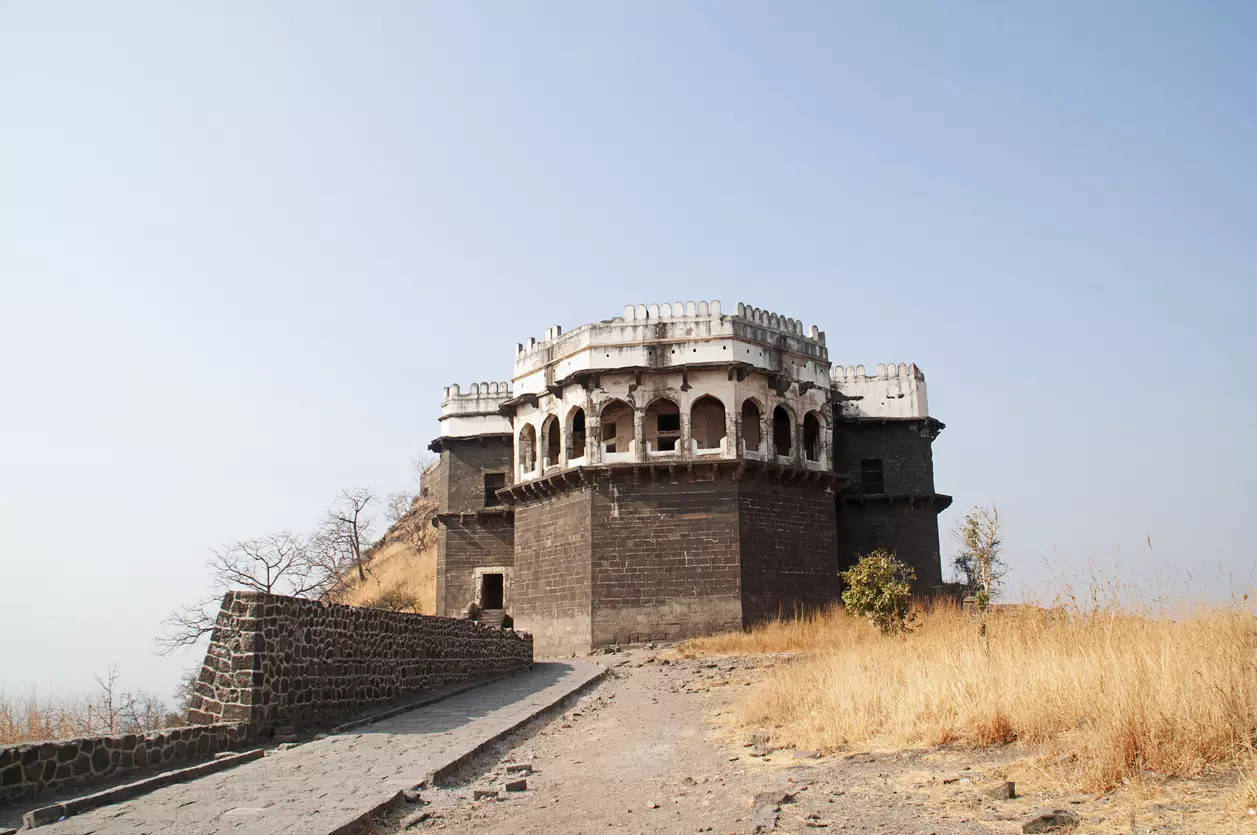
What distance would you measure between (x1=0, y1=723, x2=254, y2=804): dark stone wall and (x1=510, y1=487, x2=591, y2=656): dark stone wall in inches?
610

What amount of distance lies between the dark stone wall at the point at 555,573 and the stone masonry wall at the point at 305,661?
8.97 metres

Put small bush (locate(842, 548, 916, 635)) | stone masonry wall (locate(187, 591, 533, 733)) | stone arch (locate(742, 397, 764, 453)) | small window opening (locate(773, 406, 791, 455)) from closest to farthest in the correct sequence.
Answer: stone masonry wall (locate(187, 591, 533, 733)) < small bush (locate(842, 548, 916, 635)) < stone arch (locate(742, 397, 764, 453)) < small window opening (locate(773, 406, 791, 455))

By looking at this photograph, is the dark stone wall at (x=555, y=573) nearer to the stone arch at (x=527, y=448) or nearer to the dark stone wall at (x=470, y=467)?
the stone arch at (x=527, y=448)

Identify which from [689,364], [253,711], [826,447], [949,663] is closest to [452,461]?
[689,364]

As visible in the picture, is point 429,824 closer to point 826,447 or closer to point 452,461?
point 826,447

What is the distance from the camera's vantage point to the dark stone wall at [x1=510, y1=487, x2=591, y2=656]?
24609mm

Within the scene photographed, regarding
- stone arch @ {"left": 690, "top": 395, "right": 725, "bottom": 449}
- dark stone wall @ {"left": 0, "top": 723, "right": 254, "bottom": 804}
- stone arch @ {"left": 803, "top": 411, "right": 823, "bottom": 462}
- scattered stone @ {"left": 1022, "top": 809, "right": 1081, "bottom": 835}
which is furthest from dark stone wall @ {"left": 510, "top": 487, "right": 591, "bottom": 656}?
scattered stone @ {"left": 1022, "top": 809, "right": 1081, "bottom": 835}

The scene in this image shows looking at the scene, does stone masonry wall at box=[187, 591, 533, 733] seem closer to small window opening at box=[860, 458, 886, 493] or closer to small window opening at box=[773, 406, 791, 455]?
small window opening at box=[773, 406, 791, 455]

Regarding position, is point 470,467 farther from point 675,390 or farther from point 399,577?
point 399,577

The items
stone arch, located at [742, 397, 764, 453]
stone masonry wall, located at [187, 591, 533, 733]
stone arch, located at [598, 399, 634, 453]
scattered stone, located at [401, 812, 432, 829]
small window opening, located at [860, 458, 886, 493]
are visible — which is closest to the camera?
scattered stone, located at [401, 812, 432, 829]

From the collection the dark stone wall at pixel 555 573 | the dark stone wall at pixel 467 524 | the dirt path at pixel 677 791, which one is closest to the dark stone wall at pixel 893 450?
the dark stone wall at pixel 555 573

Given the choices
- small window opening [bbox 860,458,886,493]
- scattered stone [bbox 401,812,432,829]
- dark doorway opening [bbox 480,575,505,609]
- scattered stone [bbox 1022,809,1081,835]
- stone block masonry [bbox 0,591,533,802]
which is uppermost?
small window opening [bbox 860,458,886,493]

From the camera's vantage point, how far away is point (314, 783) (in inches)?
304

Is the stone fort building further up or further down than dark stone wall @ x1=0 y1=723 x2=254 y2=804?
→ further up
